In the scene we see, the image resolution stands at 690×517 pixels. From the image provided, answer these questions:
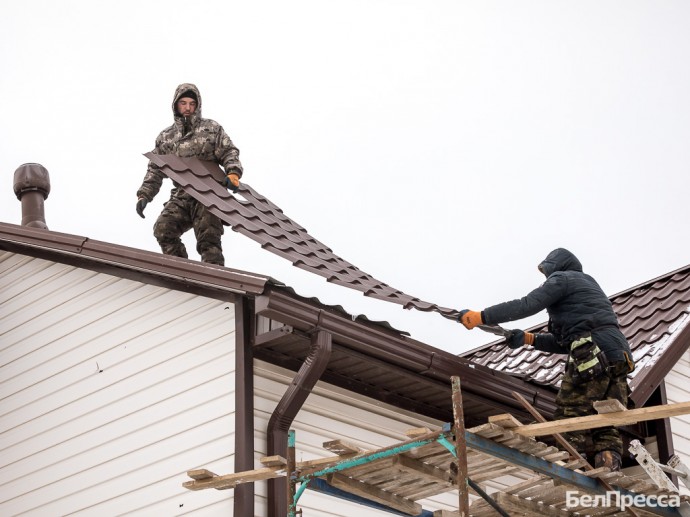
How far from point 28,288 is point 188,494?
327 centimetres

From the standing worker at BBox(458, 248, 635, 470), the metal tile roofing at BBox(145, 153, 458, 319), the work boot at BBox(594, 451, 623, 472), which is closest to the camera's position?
the work boot at BBox(594, 451, 623, 472)

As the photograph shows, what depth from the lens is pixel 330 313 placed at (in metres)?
8.95

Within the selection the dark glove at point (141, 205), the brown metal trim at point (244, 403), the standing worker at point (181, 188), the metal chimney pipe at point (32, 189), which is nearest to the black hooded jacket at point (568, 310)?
the brown metal trim at point (244, 403)

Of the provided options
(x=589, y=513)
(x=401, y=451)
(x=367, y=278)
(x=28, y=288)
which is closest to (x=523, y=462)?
(x=401, y=451)

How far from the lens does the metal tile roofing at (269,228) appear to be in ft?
33.8

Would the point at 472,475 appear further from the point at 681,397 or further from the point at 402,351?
the point at 681,397

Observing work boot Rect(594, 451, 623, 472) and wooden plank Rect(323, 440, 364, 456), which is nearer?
wooden plank Rect(323, 440, 364, 456)

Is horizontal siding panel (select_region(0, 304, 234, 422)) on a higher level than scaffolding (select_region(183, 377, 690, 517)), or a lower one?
higher

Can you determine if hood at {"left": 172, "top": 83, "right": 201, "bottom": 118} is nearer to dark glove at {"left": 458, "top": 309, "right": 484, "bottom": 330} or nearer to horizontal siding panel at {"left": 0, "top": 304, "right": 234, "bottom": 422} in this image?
horizontal siding panel at {"left": 0, "top": 304, "right": 234, "bottom": 422}

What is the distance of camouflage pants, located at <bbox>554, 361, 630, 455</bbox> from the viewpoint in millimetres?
10023

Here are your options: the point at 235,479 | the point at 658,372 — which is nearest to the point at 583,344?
the point at 658,372

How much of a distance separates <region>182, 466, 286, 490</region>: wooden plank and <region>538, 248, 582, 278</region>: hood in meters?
3.71

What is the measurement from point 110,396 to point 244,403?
1.58 m

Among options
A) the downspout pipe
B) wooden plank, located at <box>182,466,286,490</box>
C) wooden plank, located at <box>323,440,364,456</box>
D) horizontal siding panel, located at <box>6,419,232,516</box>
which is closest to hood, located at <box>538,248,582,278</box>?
the downspout pipe
